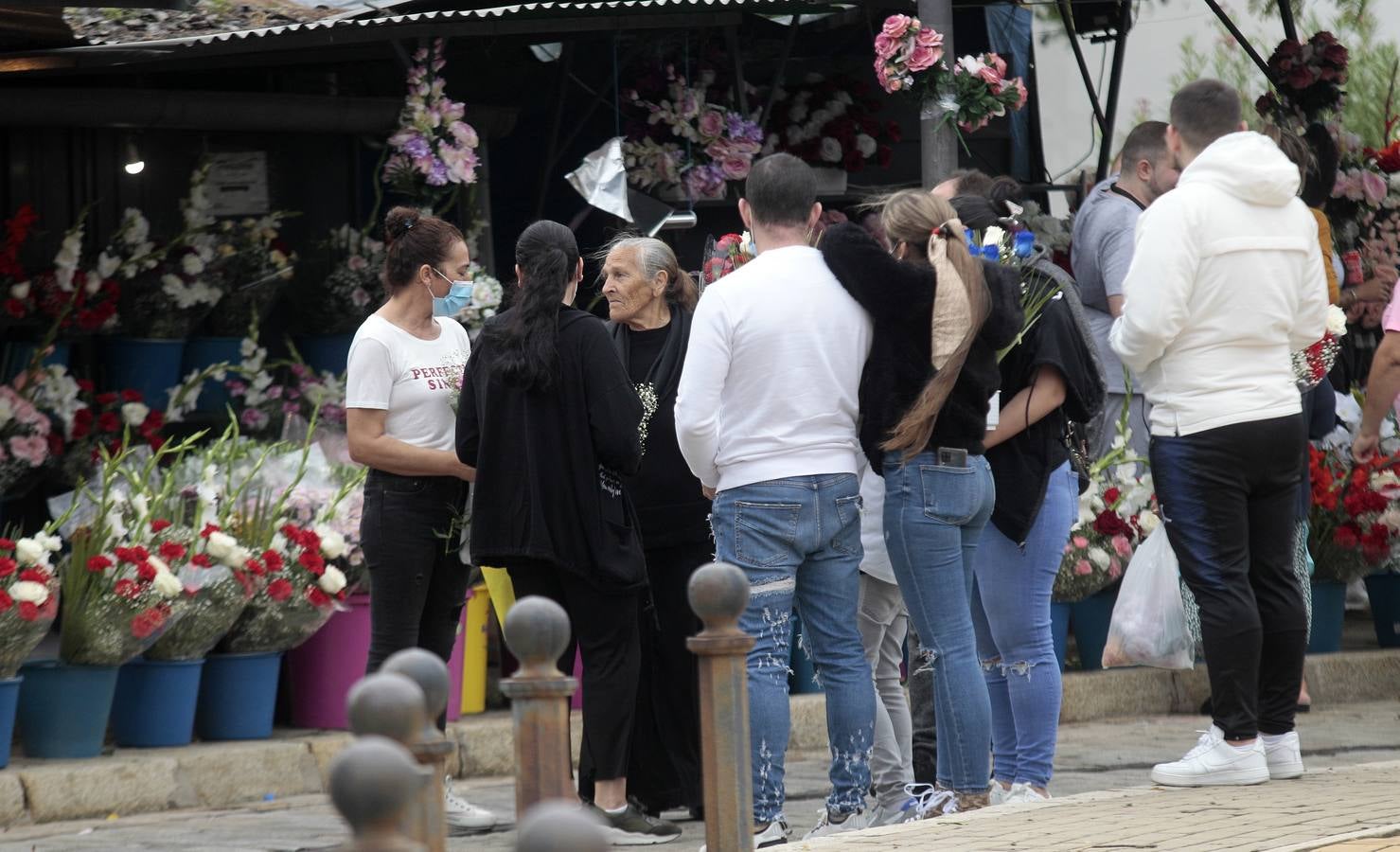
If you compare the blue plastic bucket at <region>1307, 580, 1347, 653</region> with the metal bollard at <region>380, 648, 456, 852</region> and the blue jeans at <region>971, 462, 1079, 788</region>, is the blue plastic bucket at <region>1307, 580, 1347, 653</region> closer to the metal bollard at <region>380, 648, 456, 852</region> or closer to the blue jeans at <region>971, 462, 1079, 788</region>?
the blue jeans at <region>971, 462, 1079, 788</region>

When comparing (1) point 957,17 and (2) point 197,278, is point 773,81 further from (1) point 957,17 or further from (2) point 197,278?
(2) point 197,278

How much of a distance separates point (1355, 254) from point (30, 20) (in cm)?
626

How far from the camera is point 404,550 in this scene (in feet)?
19.4

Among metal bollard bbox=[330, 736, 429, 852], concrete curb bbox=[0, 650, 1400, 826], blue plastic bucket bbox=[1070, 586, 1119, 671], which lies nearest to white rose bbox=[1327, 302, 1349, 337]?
blue plastic bucket bbox=[1070, 586, 1119, 671]

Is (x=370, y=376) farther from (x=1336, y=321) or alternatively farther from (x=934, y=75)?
(x=1336, y=321)

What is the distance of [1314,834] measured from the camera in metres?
4.70

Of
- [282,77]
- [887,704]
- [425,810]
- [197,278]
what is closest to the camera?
[425,810]

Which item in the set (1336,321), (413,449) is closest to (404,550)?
(413,449)

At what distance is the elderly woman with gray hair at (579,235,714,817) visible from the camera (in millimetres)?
6055

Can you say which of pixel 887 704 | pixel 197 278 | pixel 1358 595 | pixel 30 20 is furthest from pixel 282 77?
pixel 1358 595

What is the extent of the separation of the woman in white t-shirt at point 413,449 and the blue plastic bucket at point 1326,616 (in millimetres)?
4335

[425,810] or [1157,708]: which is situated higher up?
[425,810]

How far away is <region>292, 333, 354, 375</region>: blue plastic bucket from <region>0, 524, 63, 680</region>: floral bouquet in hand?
Result: 2.62 m

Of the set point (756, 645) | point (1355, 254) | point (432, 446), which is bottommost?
point (756, 645)
